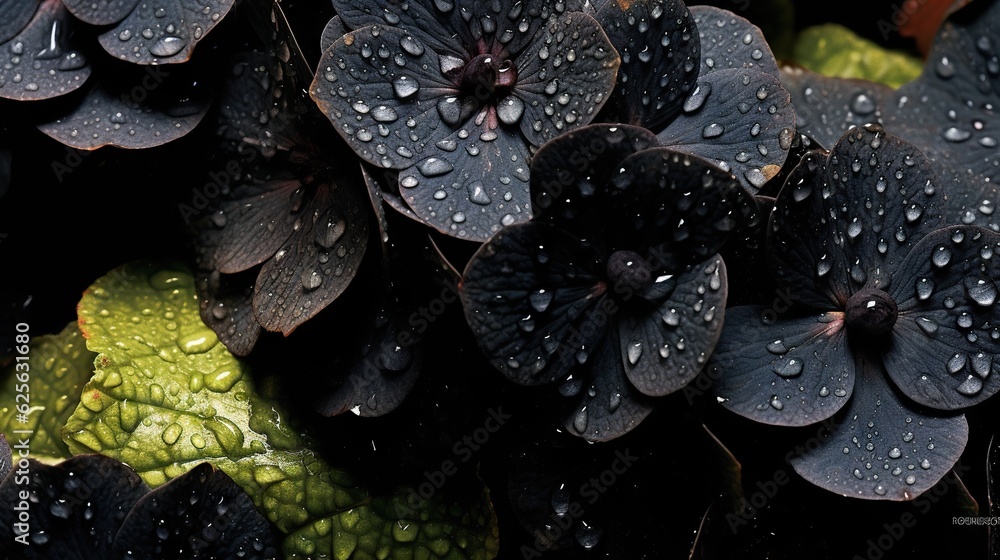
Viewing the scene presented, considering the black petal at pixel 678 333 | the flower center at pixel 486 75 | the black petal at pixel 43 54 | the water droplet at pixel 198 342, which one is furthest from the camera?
the water droplet at pixel 198 342

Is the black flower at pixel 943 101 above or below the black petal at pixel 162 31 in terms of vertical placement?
below

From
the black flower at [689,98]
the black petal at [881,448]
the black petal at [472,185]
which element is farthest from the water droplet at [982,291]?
the black petal at [472,185]

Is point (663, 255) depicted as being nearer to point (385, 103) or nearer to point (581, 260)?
point (581, 260)

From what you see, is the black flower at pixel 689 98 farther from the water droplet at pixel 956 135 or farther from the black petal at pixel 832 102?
the water droplet at pixel 956 135

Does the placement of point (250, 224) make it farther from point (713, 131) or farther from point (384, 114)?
point (713, 131)

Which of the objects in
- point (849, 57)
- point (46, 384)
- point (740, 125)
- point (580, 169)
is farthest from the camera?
point (849, 57)

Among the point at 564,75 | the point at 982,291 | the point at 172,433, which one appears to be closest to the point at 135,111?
the point at 172,433

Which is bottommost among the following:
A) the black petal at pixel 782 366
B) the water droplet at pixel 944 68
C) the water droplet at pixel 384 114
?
the black petal at pixel 782 366
